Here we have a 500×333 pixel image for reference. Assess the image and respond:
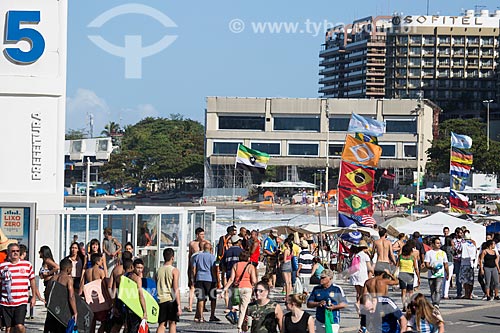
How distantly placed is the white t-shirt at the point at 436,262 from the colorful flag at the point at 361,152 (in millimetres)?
9313

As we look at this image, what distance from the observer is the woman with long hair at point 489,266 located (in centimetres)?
2308

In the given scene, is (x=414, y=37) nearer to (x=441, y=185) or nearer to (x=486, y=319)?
(x=441, y=185)

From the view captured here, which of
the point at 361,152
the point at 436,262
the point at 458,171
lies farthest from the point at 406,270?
the point at 458,171

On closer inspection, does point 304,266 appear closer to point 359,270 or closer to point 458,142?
point 359,270

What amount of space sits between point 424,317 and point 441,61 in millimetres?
150155

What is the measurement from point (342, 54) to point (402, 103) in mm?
62922

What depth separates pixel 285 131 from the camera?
11394 centimetres

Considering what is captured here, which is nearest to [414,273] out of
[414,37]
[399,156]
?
[399,156]

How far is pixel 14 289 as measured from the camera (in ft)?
45.8

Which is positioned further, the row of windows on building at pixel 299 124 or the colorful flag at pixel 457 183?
the row of windows on building at pixel 299 124

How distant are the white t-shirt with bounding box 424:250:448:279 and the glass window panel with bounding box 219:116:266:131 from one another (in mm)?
91691

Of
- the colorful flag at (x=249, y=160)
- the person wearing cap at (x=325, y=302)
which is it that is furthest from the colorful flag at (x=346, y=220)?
the person wearing cap at (x=325, y=302)

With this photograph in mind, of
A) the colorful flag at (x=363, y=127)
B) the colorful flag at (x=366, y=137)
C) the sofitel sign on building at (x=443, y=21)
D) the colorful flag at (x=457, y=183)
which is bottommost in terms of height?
the colorful flag at (x=457, y=183)

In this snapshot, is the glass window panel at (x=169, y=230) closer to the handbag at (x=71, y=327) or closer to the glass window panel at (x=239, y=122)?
the handbag at (x=71, y=327)
